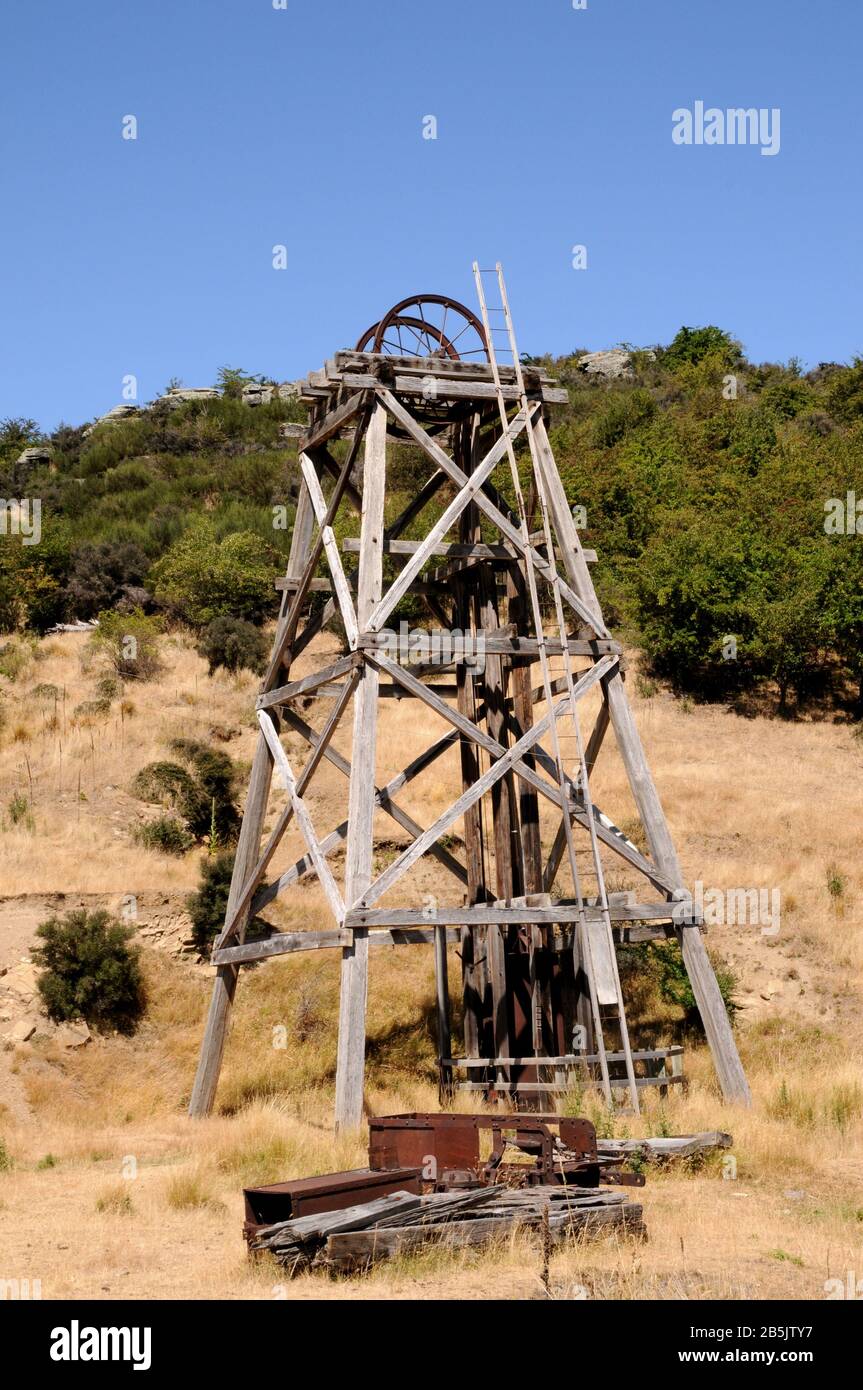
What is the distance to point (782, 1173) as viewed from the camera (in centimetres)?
1200

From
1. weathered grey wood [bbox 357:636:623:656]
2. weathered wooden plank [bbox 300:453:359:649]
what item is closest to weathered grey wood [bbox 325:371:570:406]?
weathered wooden plank [bbox 300:453:359:649]

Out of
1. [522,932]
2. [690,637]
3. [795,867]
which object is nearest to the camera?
[522,932]

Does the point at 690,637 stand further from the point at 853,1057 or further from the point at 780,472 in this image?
the point at 853,1057

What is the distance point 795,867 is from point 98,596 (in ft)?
77.8

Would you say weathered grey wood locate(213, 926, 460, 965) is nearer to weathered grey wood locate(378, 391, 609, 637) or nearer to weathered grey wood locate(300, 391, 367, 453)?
weathered grey wood locate(378, 391, 609, 637)

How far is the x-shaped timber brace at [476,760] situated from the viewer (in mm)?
13969

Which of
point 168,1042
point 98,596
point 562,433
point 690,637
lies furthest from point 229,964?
point 562,433

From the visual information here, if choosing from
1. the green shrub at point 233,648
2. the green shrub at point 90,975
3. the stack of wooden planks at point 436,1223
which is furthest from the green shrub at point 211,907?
the green shrub at point 233,648

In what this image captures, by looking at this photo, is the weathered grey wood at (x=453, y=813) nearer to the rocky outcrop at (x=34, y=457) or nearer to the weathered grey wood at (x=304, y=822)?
the weathered grey wood at (x=304, y=822)

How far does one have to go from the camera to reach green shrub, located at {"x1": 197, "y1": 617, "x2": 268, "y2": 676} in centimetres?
3353

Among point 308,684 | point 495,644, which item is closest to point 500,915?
point 495,644

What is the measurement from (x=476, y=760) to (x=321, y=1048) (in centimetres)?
433

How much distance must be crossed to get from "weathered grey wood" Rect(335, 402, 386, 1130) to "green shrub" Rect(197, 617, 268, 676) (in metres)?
18.5

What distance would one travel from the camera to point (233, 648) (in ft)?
111
